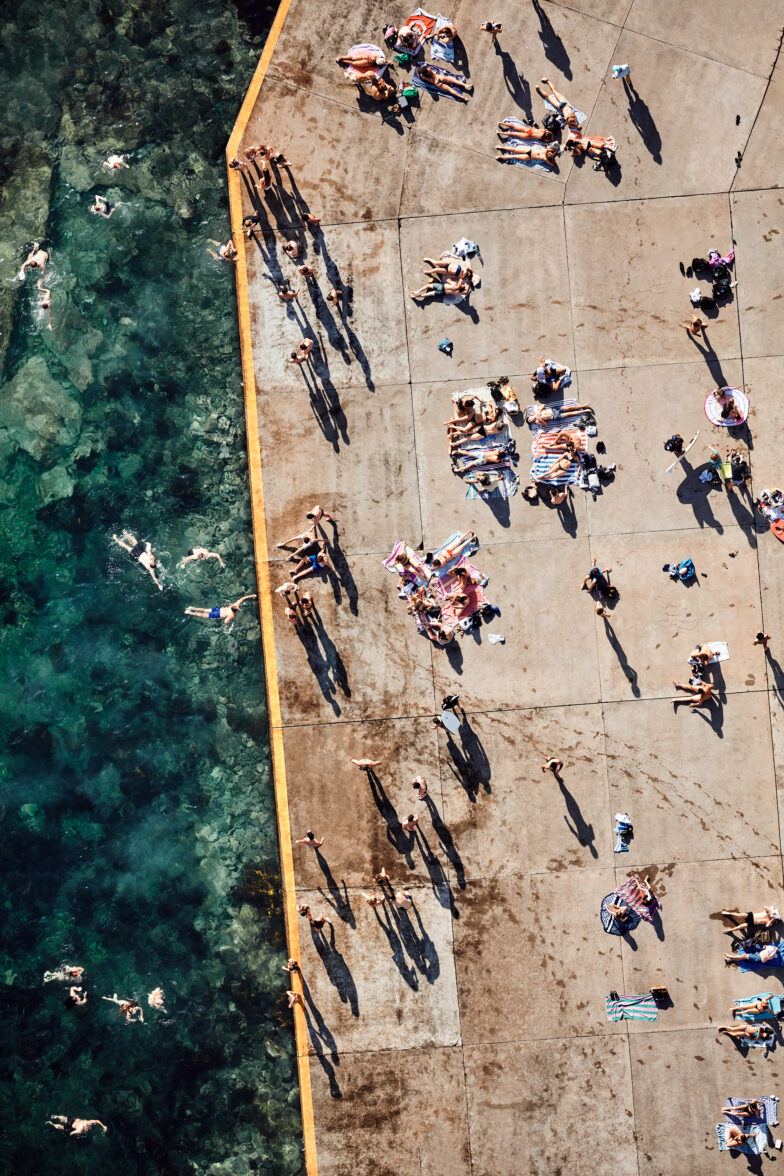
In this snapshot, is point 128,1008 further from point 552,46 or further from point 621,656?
point 552,46

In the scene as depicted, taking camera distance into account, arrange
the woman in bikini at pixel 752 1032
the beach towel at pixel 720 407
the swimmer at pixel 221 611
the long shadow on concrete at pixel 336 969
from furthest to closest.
→ the swimmer at pixel 221 611
the long shadow on concrete at pixel 336 969
the beach towel at pixel 720 407
the woman in bikini at pixel 752 1032

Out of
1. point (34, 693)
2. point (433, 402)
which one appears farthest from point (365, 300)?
point (34, 693)

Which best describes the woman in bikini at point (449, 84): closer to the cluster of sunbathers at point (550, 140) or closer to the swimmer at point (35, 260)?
the cluster of sunbathers at point (550, 140)

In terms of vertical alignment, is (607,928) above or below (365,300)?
below

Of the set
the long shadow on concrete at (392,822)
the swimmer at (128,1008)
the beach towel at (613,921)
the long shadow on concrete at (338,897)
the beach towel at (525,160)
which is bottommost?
the swimmer at (128,1008)

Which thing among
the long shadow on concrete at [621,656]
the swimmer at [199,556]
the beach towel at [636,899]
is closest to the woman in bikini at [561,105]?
the long shadow on concrete at [621,656]

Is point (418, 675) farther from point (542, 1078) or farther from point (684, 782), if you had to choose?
point (542, 1078)
